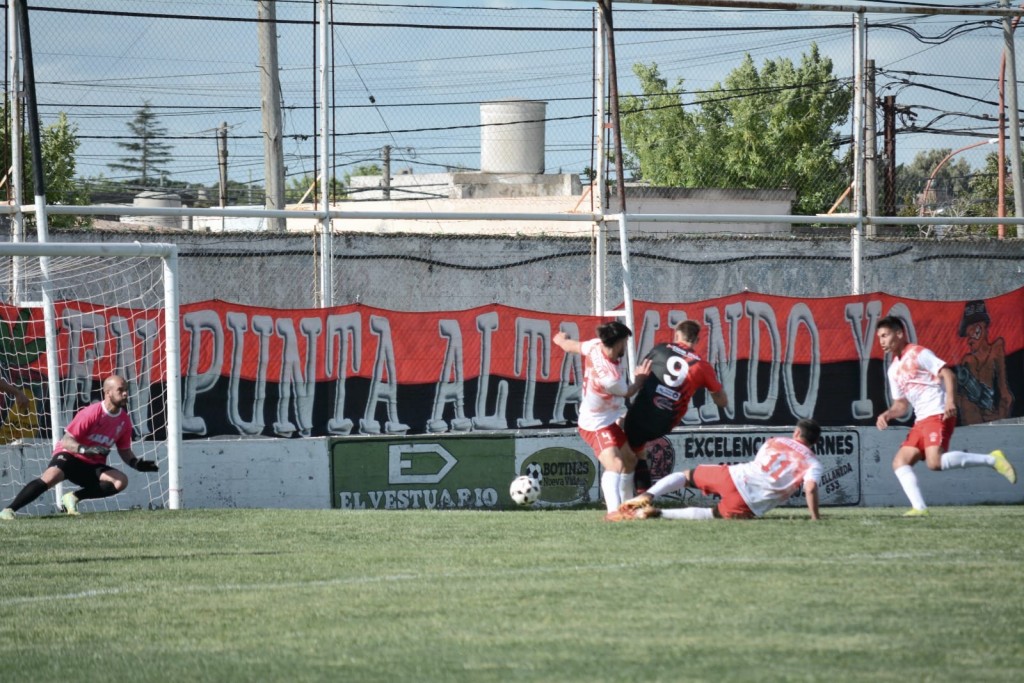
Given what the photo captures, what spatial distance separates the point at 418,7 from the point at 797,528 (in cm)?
708

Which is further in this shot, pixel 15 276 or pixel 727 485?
pixel 15 276

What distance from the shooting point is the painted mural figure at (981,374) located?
15.8 meters

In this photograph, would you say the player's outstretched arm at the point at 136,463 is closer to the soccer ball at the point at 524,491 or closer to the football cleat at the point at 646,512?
the soccer ball at the point at 524,491

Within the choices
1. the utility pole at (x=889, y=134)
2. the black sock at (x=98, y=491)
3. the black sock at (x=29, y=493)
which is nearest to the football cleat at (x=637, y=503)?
the black sock at (x=98, y=491)

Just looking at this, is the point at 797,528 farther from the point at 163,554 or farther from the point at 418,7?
the point at 418,7

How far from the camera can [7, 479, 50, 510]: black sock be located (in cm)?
1129

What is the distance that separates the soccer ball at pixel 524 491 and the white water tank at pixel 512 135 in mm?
4333

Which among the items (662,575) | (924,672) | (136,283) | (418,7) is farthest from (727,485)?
(136,283)

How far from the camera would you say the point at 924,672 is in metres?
5.32

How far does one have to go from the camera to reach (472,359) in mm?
13891

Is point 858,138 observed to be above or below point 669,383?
above

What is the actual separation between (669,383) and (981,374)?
6.38 m

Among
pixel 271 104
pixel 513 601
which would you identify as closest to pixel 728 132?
pixel 271 104

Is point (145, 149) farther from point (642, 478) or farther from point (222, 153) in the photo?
point (642, 478)
